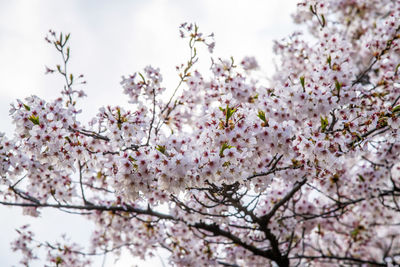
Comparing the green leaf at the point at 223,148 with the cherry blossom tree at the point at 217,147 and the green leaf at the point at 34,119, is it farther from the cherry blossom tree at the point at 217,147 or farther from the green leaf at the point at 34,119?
the green leaf at the point at 34,119

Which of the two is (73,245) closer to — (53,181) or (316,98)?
(53,181)

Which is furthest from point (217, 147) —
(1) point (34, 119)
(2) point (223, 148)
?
A: (1) point (34, 119)

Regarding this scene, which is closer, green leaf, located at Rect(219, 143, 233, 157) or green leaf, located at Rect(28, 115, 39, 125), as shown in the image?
green leaf, located at Rect(219, 143, 233, 157)

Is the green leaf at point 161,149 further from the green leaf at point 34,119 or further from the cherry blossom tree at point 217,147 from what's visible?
the green leaf at point 34,119

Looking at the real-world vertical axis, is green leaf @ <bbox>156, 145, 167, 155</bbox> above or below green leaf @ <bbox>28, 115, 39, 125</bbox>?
below

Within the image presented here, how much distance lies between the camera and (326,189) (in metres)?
6.54

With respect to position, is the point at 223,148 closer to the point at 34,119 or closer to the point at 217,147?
the point at 217,147

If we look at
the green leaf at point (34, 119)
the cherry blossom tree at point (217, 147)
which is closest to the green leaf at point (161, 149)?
the cherry blossom tree at point (217, 147)

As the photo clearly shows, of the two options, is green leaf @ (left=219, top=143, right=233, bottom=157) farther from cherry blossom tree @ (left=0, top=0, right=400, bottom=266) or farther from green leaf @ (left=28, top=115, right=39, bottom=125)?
green leaf @ (left=28, top=115, right=39, bottom=125)

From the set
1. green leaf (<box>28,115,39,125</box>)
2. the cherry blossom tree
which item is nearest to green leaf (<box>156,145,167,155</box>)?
the cherry blossom tree

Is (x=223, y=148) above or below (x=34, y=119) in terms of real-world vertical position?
below

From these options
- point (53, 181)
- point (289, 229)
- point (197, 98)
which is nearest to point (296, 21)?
point (197, 98)

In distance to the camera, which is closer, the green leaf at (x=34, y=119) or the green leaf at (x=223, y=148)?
the green leaf at (x=223, y=148)

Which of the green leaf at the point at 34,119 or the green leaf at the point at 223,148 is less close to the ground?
the green leaf at the point at 34,119
